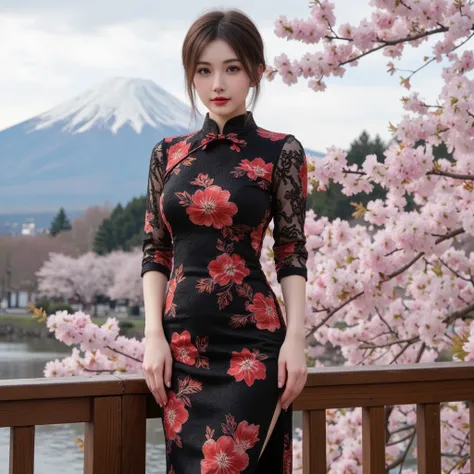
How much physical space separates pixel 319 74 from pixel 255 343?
2781 mm

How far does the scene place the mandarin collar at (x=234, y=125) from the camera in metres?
1.81

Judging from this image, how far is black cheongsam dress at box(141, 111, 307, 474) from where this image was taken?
5.33ft

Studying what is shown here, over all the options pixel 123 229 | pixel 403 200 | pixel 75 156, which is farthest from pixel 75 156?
pixel 403 200

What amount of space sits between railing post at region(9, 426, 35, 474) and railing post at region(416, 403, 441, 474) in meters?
1.02

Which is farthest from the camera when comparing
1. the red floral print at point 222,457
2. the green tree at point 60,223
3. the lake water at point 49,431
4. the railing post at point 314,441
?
the green tree at point 60,223

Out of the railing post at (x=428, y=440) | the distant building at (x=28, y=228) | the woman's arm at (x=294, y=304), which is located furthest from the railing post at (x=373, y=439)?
the distant building at (x=28, y=228)

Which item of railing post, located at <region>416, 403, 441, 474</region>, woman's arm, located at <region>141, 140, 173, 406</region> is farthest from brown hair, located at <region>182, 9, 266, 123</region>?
railing post, located at <region>416, 403, 441, 474</region>

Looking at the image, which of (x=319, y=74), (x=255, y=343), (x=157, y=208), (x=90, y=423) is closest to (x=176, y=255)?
(x=157, y=208)

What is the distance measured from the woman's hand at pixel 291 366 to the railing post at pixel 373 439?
17.2 inches

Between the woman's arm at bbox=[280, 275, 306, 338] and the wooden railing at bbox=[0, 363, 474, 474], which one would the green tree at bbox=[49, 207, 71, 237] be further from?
the woman's arm at bbox=[280, 275, 306, 338]

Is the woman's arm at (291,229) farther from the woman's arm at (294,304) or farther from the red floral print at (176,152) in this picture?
the red floral print at (176,152)

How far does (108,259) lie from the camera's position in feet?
76.9

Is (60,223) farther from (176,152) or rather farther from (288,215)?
(288,215)

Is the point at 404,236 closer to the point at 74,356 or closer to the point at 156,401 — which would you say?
the point at 74,356
